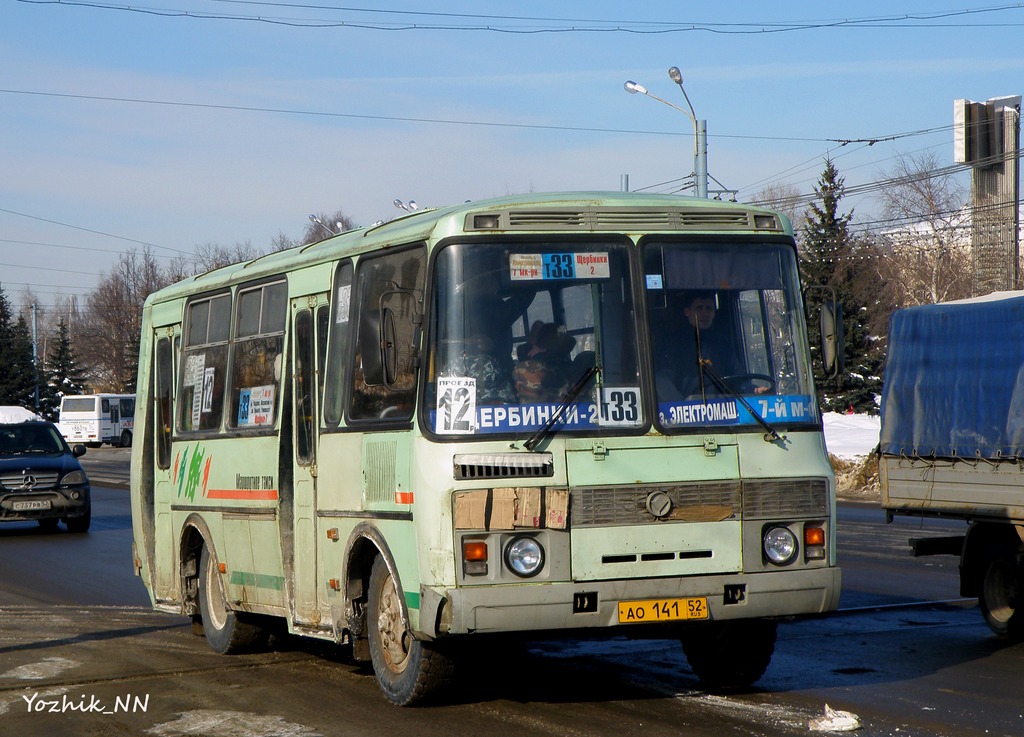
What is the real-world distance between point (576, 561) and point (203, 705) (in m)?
2.58

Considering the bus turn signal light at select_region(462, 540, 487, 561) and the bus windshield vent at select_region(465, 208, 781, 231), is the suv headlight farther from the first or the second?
the bus turn signal light at select_region(462, 540, 487, 561)

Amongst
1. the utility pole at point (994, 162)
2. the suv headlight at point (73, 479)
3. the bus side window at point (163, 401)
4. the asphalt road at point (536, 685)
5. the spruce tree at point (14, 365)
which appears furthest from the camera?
the spruce tree at point (14, 365)

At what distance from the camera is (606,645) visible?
10.1 meters

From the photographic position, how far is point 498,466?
23.3 feet

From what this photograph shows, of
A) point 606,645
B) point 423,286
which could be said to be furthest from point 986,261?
point 423,286

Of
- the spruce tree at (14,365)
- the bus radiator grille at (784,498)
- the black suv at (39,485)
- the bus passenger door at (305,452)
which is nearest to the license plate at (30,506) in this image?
the black suv at (39,485)

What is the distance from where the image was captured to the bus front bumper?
694 cm

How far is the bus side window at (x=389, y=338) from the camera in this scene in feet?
23.6

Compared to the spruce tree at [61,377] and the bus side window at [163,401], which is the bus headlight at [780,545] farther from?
the spruce tree at [61,377]

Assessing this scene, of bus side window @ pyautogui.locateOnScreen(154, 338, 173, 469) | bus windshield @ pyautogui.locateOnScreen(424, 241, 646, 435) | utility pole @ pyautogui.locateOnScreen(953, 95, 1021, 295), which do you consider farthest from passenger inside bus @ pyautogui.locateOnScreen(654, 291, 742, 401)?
utility pole @ pyautogui.locateOnScreen(953, 95, 1021, 295)

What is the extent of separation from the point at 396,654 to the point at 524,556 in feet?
4.08

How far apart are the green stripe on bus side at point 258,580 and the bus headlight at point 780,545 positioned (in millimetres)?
3404

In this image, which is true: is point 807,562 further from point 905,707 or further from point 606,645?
point 606,645

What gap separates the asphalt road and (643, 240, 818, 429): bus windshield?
1609mm
